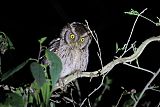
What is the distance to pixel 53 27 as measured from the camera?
12.2ft

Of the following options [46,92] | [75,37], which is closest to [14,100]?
[46,92]

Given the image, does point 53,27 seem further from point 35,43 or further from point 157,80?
point 157,80

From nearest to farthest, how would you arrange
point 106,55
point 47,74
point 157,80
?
1. point 47,74
2. point 157,80
3. point 106,55

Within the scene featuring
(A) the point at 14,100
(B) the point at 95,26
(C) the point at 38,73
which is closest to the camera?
(C) the point at 38,73

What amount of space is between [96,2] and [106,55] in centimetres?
45

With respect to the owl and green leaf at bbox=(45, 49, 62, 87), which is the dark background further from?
green leaf at bbox=(45, 49, 62, 87)

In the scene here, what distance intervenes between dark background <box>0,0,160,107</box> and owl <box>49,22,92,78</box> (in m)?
0.14

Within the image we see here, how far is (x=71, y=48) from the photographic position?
9.60ft

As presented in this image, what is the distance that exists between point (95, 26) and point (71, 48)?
47 centimetres

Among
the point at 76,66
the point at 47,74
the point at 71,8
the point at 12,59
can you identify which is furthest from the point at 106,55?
the point at 47,74

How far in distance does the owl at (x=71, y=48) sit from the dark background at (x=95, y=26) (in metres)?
0.14

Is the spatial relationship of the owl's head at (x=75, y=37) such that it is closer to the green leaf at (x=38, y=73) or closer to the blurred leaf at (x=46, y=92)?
the blurred leaf at (x=46, y=92)

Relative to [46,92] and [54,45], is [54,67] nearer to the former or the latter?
[46,92]

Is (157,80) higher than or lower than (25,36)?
lower
